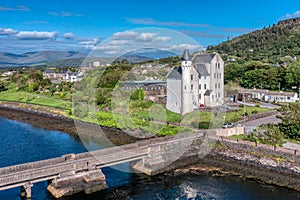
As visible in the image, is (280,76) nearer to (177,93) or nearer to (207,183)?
(177,93)

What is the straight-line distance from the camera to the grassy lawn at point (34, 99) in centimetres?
7476

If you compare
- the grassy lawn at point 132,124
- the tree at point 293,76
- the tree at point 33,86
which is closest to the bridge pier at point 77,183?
the grassy lawn at point 132,124

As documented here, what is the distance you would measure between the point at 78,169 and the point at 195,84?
3113 centimetres

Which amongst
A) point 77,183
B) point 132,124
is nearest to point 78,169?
point 77,183

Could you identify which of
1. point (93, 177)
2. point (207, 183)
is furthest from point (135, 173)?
point (207, 183)

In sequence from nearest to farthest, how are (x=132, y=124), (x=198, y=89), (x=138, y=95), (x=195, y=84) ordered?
(x=132, y=124) < (x=195, y=84) < (x=198, y=89) < (x=138, y=95)

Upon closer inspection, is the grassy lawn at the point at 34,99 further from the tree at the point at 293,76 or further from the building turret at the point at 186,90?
the tree at the point at 293,76

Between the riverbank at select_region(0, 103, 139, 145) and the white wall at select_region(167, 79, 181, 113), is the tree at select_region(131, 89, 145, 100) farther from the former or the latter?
the riverbank at select_region(0, 103, 139, 145)

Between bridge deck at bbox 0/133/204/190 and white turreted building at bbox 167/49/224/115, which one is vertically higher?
white turreted building at bbox 167/49/224/115

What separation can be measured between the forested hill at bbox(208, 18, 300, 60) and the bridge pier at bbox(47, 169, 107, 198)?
115m

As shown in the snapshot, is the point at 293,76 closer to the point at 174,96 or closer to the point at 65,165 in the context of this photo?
the point at 174,96

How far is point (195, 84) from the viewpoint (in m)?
53.2

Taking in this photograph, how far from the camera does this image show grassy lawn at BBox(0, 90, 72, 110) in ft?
245

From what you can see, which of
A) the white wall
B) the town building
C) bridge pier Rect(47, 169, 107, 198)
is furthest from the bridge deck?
the town building
